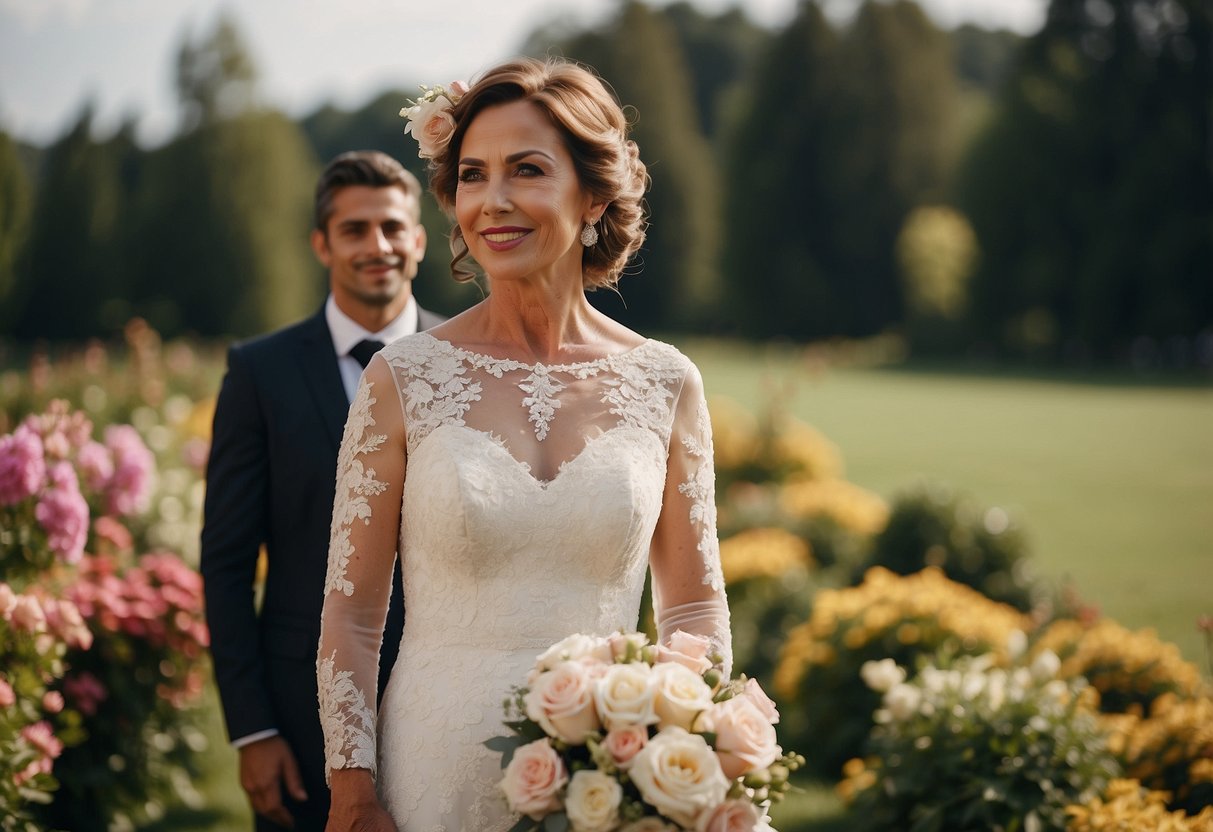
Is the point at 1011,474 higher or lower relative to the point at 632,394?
lower

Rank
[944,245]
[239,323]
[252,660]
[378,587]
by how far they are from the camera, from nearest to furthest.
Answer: [378,587] → [252,660] → [239,323] → [944,245]

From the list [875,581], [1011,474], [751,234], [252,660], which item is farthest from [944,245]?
[252,660]

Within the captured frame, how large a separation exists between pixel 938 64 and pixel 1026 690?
5908 cm

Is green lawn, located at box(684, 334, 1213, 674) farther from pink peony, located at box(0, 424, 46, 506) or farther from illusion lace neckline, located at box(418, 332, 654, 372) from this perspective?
pink peony, located at box(0, 424, 46, 506)

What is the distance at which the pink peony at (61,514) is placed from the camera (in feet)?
13.9

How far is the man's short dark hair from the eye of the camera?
161 inches

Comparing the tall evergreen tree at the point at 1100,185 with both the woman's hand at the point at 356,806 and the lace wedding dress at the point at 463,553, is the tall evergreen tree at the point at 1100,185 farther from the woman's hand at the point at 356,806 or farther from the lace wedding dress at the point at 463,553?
the woman's hand at the point at 356,806

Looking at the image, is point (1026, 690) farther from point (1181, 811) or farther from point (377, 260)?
point (377, 260)

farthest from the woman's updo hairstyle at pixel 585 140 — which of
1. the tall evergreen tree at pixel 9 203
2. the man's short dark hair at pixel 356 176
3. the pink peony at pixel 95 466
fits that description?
the tall evergreen tree at pixel 9 203

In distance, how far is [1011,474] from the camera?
1942cm

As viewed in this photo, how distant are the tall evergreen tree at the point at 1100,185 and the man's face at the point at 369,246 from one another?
41991 millimetres

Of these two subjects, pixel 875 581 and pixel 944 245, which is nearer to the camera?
pixel 875 581

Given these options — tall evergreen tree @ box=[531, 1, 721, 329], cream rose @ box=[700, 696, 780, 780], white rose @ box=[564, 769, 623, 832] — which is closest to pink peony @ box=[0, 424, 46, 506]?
white rose @ box=[564, 769, 623, 832]

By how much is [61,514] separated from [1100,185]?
4661 centimetres
